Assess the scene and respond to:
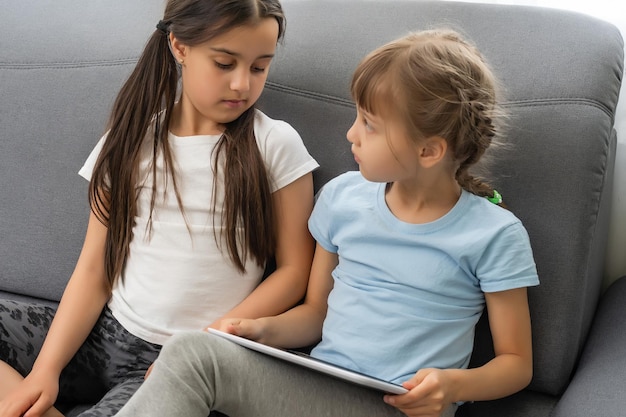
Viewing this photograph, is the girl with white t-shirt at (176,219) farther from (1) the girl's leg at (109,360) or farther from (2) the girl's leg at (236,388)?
(2) the girl's leg at (236,388)

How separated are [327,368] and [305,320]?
35 centimetres

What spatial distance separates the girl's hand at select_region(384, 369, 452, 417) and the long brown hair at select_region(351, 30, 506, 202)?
1.10 feet

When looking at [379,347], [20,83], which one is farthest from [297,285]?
[20,83]

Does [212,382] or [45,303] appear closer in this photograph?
[212,382]

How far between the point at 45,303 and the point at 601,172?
1146mm

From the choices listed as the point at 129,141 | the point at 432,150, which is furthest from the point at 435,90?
the point at 129,141

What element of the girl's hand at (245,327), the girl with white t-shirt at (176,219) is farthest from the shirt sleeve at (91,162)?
the girl's hand at (245,327)

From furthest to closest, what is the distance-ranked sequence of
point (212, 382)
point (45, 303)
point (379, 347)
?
point (45, 303) → point (379, 347) → point (212, 382)

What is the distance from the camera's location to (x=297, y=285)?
1.48 metres

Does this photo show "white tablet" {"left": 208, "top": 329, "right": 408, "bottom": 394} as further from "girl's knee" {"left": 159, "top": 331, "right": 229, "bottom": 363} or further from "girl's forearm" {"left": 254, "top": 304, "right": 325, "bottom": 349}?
"girl's forearm" {"left": 254, "top": 304, "right": 325, "bottom": 349}

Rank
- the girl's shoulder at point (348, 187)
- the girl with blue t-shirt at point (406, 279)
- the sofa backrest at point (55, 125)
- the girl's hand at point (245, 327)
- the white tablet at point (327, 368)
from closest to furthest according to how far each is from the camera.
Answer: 1. the white tablet at point (327, 368)
2. the girl with blue t-shirt at point (406, 279)
3. the girl's hand at point (245, 327)
4. the girl's shoulder at point (348, 187)
5. the sofa backrest at point (55, 125)

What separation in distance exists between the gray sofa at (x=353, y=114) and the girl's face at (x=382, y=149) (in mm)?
230

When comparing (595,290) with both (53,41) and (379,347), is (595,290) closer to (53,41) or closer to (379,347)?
(379,347)

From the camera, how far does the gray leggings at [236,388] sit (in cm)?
113
